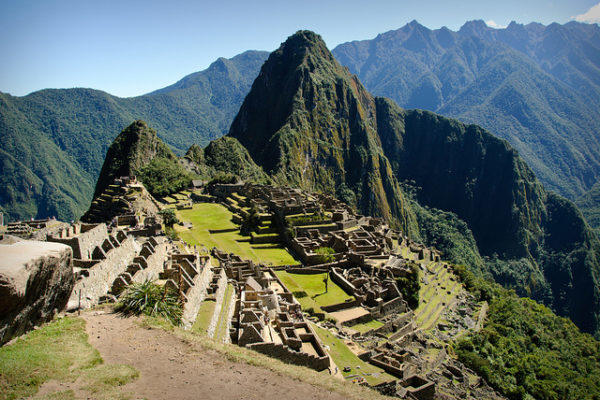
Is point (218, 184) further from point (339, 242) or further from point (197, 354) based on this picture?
point (197, 354)

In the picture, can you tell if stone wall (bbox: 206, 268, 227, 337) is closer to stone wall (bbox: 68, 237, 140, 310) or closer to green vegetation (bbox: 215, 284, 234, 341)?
green vegetation (bbox: 215, 284, 234, 341)

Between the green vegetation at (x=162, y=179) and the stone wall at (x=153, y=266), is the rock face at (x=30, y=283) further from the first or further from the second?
the green vegetation at (x=162, y=179)

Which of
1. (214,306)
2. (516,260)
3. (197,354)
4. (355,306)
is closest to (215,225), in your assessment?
(355,306)

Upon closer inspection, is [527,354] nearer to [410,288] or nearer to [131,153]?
[410,288]

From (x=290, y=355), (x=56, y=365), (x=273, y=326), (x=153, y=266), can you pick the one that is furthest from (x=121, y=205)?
(x=56, y=365)

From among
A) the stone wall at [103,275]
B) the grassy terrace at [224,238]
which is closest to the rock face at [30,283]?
the stone wall at [103,275]

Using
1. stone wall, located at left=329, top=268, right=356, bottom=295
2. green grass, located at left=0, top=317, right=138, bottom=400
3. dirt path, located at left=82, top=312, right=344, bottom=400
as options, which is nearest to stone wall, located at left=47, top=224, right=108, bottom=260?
dirt path, located at left=82, top=312, right=344, bottom=400
